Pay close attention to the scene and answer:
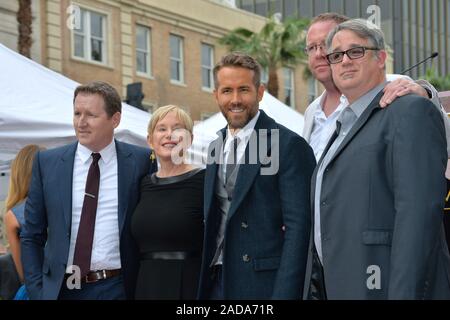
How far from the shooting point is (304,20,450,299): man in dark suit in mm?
2594

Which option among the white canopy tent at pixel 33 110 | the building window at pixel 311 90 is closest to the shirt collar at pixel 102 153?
the white canopy tent at pixel 33 110

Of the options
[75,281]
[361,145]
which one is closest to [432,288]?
[361,145]

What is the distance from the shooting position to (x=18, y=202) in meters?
4.98

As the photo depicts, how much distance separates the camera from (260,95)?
3527 mm

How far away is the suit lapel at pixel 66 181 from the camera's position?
3730mm

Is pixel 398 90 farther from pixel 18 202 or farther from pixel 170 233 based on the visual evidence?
pixel 18 202

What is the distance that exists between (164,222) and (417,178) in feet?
4.62

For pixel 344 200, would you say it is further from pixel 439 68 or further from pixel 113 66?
pixel 439 68

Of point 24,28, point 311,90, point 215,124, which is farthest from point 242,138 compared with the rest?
point 311,90

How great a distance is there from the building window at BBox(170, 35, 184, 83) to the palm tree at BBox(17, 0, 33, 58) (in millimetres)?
7044

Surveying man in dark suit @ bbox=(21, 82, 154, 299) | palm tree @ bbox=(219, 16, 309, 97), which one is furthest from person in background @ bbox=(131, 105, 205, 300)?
palm tree @ bbox=(219, 16, 309, 97)

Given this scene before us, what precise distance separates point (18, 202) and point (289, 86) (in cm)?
2921

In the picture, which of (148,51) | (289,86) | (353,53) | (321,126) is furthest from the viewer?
(289,86)

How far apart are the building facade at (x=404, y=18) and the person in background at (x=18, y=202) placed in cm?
3814
